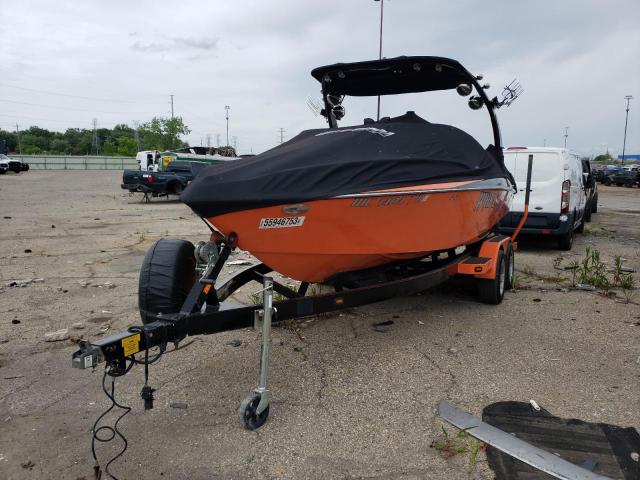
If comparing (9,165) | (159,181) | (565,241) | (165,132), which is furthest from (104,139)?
(565,241)

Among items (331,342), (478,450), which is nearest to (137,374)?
(331,342)

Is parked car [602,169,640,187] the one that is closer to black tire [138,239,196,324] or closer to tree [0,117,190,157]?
black tire [138,239,196,324]

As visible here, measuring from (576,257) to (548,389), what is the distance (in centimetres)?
574

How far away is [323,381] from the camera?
146 inches

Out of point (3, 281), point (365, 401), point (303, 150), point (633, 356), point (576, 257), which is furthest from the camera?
point (576, 257)

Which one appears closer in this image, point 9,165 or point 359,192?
point 359,192

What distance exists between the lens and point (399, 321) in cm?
509

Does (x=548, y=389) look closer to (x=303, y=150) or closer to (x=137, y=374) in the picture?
(x=303, y=150)

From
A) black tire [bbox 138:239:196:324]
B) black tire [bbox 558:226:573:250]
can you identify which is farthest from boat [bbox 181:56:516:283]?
black tire [bbox 558:226:573:250]

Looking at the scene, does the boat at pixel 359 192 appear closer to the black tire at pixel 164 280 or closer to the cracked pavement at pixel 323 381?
the black tire at pixel 164 280

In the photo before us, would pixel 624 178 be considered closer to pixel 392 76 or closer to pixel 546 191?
pixel 546 191

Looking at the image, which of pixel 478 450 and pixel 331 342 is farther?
pixel 331 342

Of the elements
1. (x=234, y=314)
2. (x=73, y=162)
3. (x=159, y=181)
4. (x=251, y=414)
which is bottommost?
(x=251, y=414)

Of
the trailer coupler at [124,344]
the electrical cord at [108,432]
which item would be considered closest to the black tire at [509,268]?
the trailer coupler at [124,344]
